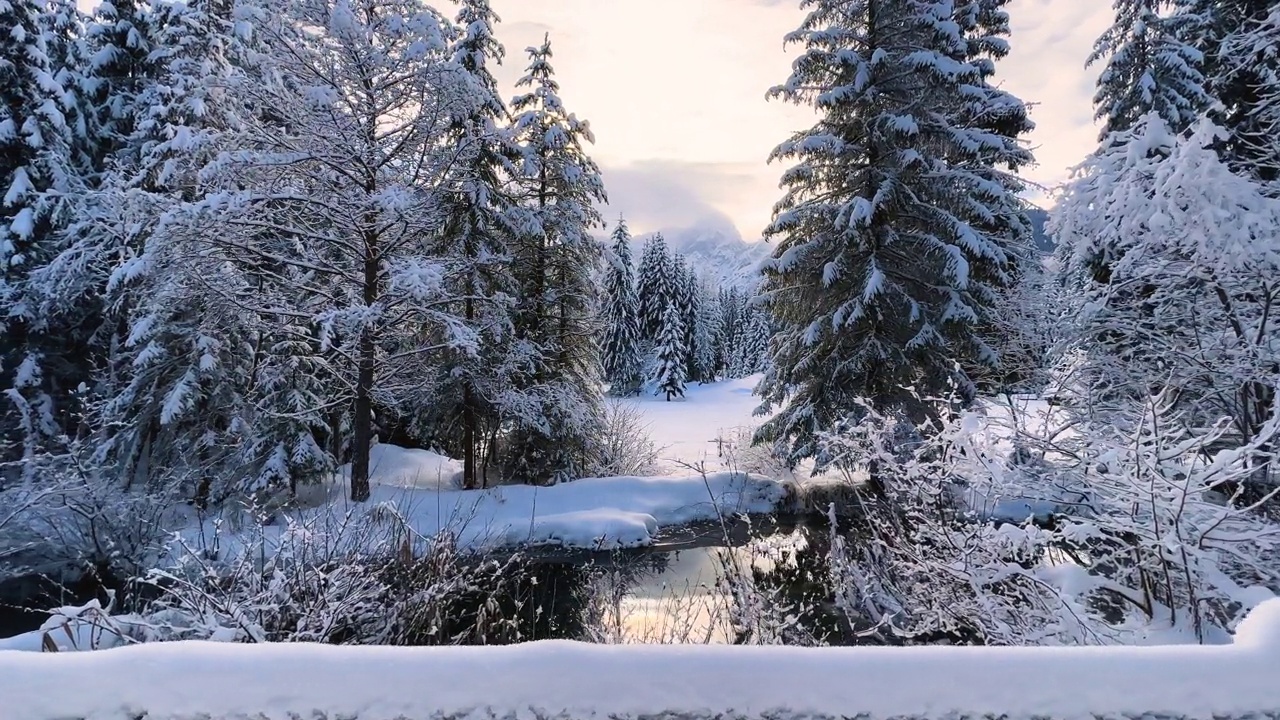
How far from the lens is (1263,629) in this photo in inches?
79.2

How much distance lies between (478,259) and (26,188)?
9516 mm

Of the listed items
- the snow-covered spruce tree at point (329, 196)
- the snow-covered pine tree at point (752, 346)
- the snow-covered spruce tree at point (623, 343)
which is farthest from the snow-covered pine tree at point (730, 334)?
the snow-covered spruce tree at point (329, 196)

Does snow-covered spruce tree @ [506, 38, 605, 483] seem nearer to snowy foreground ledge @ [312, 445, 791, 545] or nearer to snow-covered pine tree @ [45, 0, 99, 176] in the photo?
snowy foreground ledge @ [312, 445, 791, 545]

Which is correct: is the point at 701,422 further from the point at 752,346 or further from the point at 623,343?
the point at 752,346

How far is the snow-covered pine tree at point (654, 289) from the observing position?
4125cm

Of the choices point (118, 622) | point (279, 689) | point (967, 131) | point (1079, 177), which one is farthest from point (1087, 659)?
point (967, 131)

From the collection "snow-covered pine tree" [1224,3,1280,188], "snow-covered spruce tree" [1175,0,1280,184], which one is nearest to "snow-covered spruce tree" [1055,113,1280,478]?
"snow-covered pine tree" [1224,3,1280,188]

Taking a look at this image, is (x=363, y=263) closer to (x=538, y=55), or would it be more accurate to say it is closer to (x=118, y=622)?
(x=538, y=55)

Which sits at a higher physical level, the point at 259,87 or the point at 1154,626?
the point at 259,87

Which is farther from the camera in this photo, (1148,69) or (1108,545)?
(1148,69)

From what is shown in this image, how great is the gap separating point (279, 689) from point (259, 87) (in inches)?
388

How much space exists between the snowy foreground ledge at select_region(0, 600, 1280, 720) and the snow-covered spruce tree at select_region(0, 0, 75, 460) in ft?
44.8

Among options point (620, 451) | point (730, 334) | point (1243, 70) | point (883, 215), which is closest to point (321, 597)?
point (883, 215)

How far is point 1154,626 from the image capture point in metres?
3.58
